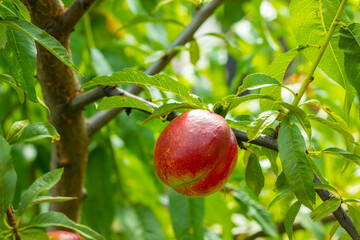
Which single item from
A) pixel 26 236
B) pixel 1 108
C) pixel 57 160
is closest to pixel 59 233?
pixel 26 236

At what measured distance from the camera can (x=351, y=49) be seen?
0.60 meters

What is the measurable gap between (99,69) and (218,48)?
2.98 ft

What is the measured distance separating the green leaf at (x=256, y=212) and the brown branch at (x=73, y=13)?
0.61m

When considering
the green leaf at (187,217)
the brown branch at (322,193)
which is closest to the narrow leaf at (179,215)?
the green leaf at (187,217)

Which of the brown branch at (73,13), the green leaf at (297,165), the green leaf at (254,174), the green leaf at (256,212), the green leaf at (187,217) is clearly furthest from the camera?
the green leaf at (256,212)

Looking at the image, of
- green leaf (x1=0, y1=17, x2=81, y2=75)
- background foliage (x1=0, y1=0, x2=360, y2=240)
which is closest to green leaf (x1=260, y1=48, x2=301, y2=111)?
background foliage (x1=0, y1=0, x2=360, y2=240)

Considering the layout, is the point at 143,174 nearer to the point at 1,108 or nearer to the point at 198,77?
the point at 198,77

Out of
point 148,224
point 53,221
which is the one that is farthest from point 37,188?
point 148,224

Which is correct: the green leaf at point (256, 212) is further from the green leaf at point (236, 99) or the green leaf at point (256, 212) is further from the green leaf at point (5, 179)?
the green leaf at point (5, 179)

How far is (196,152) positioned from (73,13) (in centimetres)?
Result: 39

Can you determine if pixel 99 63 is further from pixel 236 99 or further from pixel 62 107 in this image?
pixel 236 99

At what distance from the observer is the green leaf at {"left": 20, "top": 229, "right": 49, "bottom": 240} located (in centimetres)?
60

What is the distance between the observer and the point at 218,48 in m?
2.03

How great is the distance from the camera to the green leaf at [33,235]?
0.60m
